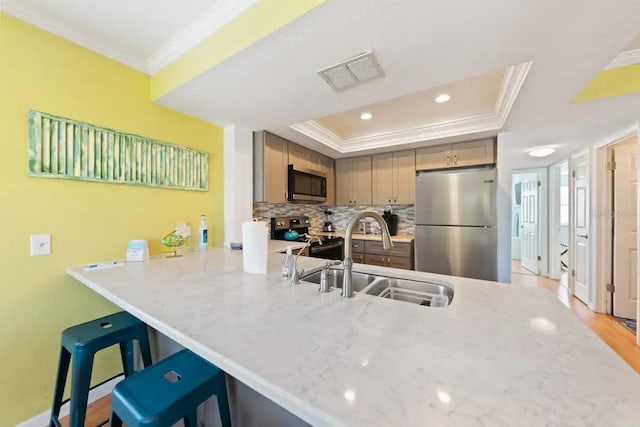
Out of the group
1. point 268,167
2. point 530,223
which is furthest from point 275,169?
point 530,223

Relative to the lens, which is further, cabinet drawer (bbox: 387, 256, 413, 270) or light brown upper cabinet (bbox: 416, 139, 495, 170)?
cabinet drawer (bbox: 387, 256, 413, 270)

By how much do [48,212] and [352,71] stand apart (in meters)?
2.01

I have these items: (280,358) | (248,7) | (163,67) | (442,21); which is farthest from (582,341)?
(163,67)

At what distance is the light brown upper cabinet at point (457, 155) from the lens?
2994 mm

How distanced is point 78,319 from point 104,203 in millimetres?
761

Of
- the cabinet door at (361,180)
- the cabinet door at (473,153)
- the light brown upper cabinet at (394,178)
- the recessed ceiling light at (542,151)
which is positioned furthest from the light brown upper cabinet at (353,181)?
the recessed ceiling light at (542,151)

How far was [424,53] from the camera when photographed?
135cm

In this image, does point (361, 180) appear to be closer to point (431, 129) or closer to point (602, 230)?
point (431, 129)

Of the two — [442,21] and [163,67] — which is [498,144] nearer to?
[442,21]

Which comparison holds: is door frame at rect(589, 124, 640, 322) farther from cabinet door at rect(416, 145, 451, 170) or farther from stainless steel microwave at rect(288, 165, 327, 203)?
stainless steel microwave at rect(288, 165, 327, 203)

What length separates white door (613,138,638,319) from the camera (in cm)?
276

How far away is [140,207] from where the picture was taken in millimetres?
1895

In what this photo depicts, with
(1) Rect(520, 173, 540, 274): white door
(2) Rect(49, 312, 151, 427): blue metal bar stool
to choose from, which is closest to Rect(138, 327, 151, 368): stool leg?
(2) Rect(49, 312, 151, 427): blue metal bar stool

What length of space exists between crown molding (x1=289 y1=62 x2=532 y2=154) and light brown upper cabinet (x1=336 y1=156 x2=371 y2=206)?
315 millimetres
